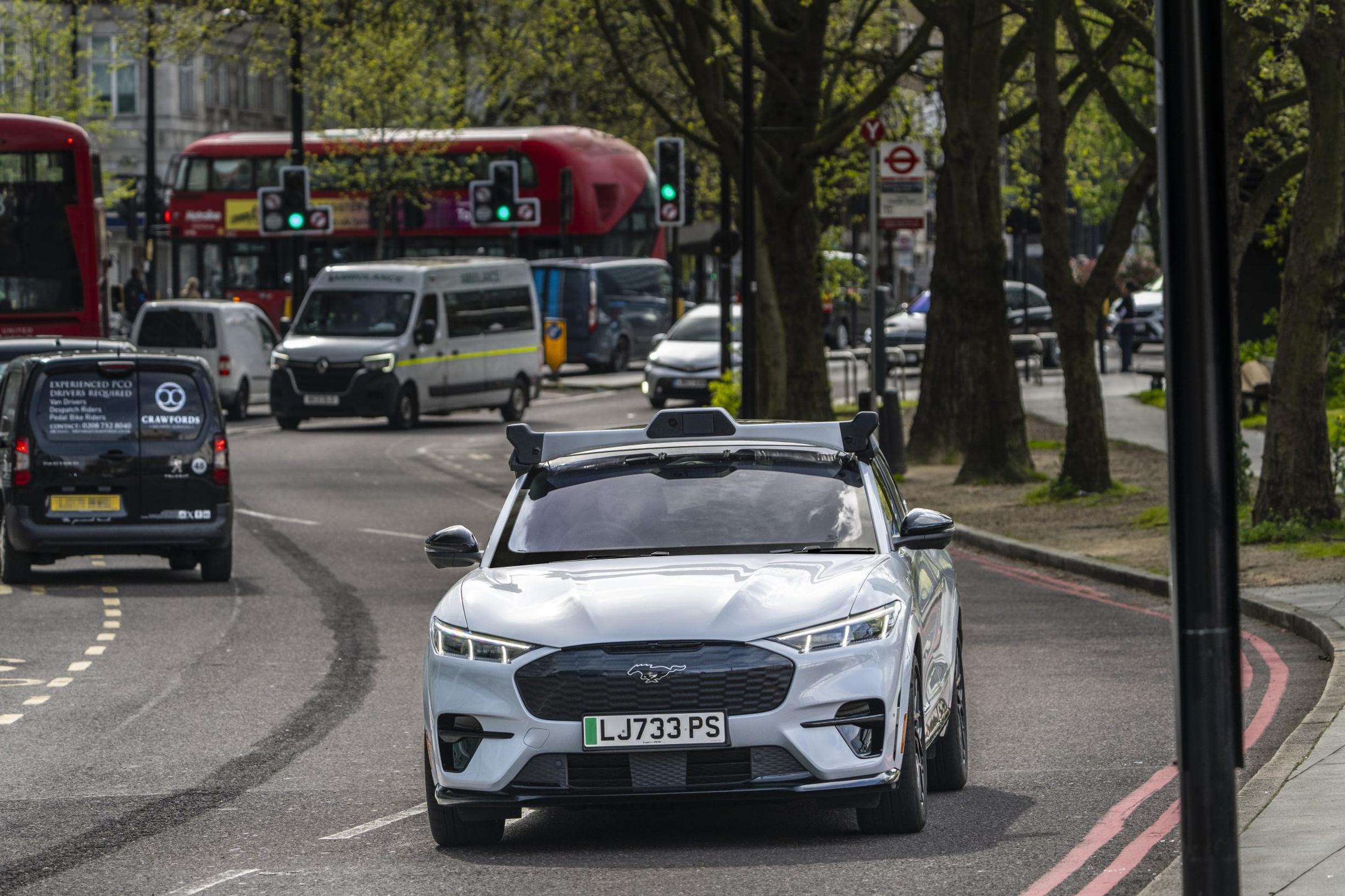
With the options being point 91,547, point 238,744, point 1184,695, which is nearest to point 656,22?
point 91,547

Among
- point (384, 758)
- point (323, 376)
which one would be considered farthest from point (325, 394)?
point (384, 758)

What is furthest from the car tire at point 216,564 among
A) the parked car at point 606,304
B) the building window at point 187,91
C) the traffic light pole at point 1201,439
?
the building window at point 187,91

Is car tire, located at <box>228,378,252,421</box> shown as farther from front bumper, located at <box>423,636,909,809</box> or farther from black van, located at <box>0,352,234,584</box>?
front bumper, located at <box>423,636,909,809</box>

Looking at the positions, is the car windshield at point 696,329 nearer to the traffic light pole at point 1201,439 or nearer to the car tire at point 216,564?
the car tire at point 216,564

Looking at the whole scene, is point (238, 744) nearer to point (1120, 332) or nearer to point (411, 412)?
point (411, 412)

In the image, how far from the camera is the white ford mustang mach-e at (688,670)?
8.09 metres

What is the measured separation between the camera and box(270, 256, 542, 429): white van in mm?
38250

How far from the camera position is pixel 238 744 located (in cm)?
1138

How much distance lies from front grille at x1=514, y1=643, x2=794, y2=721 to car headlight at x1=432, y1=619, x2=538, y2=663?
6.3 inches

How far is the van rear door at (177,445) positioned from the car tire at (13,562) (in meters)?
0.93

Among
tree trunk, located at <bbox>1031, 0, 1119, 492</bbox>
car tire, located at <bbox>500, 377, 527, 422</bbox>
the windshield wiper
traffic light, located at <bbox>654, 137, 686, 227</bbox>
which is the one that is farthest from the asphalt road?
car tire, located at <bbox>500, 377, 527, 422</bbox>

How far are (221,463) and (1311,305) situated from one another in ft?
26.0

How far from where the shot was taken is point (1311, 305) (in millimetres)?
18297

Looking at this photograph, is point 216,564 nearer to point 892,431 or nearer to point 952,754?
point 892,431
